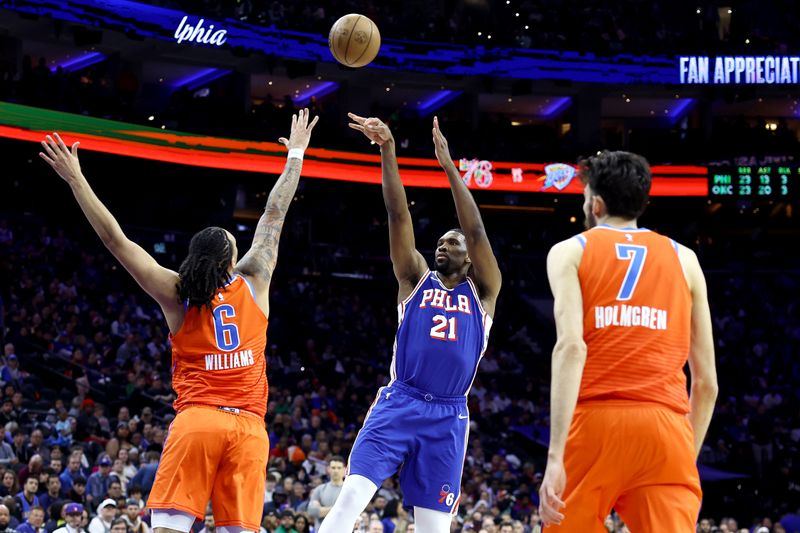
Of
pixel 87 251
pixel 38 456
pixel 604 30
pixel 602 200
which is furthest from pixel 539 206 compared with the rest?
pixel 602 200

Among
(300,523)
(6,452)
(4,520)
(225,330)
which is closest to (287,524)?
(300,523)

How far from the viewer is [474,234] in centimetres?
644

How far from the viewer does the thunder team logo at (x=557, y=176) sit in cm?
2783

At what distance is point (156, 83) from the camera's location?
93.2ft

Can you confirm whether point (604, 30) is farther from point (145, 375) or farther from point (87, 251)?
point (145, 375)

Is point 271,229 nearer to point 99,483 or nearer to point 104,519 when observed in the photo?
point 104,519

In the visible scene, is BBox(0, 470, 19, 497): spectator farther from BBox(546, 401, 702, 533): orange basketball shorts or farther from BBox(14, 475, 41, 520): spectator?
BBox(546, 401, 702, 533): orange basketball shorts

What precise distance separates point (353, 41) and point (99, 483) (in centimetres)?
661

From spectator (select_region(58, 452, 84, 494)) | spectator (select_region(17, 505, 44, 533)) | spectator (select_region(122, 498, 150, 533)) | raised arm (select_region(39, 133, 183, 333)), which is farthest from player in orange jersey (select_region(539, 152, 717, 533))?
spectator (select_region(58, 452, 84, 494))

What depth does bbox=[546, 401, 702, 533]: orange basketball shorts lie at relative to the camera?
402 cm

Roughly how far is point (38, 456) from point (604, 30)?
868 inches

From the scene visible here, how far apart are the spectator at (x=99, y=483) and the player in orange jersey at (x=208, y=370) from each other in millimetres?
7484

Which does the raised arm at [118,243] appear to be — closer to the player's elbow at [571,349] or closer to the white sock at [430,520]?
the white sock at [430,520]

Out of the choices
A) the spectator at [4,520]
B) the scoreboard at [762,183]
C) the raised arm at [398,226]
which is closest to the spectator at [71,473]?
the spectator at [4,520]
